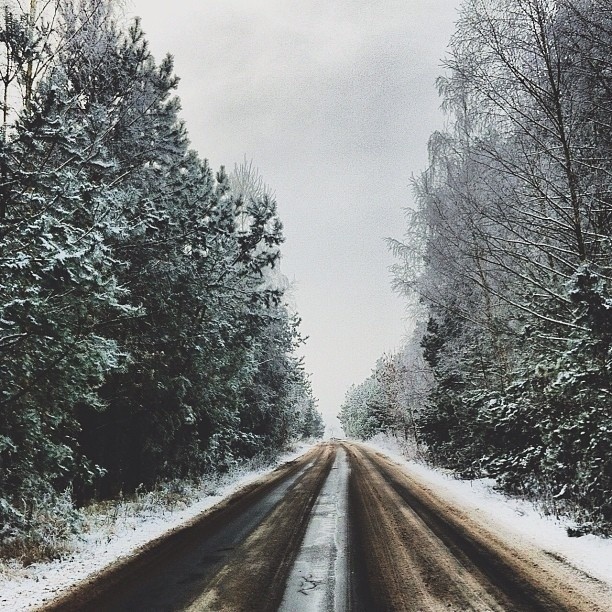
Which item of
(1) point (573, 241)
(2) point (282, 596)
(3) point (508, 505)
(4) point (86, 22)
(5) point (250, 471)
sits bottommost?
(5) point (250, 471)

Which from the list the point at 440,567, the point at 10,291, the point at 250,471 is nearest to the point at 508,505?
the point at 440,567

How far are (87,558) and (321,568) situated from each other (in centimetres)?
325

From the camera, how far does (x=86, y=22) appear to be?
911cm

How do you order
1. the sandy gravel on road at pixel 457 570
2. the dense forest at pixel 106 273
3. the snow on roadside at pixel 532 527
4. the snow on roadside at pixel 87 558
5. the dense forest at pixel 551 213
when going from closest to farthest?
the sandy gravel on road at pixel 457 570, the snow on roadside at pixel 87 558, the snow on roadside at pixel 532 527, the dense forest at pixel 106 273, the dense forest at pixel 551 213

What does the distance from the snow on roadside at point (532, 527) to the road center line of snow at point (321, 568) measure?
250cm

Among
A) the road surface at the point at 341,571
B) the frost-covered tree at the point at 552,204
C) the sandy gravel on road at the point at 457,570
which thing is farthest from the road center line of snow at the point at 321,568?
the frost-covered tree at the point at 552,204

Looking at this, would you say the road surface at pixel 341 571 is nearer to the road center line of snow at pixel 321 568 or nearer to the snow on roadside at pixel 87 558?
the road center line of snow at pixel 321 568

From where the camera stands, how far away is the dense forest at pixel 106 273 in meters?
6.30

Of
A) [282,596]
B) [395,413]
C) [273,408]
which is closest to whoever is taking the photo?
[282,596]

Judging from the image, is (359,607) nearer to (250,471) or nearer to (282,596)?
(282,596)

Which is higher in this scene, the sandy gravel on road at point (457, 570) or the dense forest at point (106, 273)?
the dense forest at point (106, 273)

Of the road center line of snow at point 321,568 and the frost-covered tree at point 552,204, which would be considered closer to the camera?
the road center line of snow at point 321,568

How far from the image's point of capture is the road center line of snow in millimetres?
4289

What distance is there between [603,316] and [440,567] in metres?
3.68
